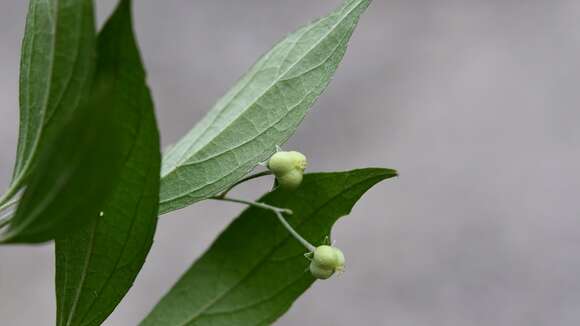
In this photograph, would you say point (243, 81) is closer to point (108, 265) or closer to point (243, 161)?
point (243, 161)

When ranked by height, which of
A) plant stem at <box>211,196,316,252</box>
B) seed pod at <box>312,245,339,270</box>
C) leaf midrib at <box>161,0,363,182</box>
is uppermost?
leaf midrib at <box>161,0,363,182</box>

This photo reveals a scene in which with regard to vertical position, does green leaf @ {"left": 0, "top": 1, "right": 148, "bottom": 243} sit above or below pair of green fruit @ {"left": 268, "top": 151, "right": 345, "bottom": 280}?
below

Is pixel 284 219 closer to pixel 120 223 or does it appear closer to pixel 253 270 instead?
pixel 253 270

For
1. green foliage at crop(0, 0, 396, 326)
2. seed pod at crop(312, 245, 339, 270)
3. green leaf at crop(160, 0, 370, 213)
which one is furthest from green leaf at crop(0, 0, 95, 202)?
seed pod at crop(312, 245, 339, 270)

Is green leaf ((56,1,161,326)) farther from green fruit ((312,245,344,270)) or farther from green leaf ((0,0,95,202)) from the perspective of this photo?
green fruit ((312,245,344,270))

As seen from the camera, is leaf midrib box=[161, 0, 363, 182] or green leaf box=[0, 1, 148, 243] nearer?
green leaf box=[0, 1, 148, 243]

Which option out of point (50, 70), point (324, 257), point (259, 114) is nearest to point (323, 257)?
point (324, 257)
